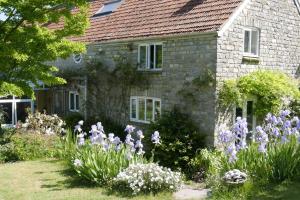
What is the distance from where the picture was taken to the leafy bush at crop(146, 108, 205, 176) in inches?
587

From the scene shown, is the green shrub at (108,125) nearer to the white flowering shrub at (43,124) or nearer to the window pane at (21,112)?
the white flowering shrub at (43,124)

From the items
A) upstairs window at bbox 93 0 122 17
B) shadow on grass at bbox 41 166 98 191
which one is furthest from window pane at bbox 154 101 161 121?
upstairs window at bbox 93 0 122 17

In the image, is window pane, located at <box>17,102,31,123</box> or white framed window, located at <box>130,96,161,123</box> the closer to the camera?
white framed window, located at <box>130,96,161,123</box>

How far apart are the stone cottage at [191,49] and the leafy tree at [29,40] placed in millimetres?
3783

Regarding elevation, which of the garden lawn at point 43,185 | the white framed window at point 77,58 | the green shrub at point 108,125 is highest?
the white framed window at point 77,58

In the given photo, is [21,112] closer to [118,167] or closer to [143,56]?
[143,56]

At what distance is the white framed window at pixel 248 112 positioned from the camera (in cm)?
1606

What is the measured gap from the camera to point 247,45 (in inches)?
654

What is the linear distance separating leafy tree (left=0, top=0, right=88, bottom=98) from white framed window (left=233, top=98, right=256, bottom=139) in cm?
659

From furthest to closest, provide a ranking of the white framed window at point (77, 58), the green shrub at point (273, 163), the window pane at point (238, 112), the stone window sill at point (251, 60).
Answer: the white framed window at point (77, 58) < the stone window sill at point (251, 60) < the window pane at point (238, 112) < the green shrub at point (273, 163)

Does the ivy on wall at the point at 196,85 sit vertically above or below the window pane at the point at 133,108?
above

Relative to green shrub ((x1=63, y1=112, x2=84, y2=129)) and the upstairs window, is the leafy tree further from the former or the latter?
the upstairs window

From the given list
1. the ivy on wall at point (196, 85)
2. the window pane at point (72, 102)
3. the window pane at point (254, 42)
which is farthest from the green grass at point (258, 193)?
the window pane at point (72, 102)

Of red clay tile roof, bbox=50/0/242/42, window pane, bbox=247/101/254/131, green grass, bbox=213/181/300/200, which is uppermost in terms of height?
red clay tile roof, bbox=50/0/242/42
